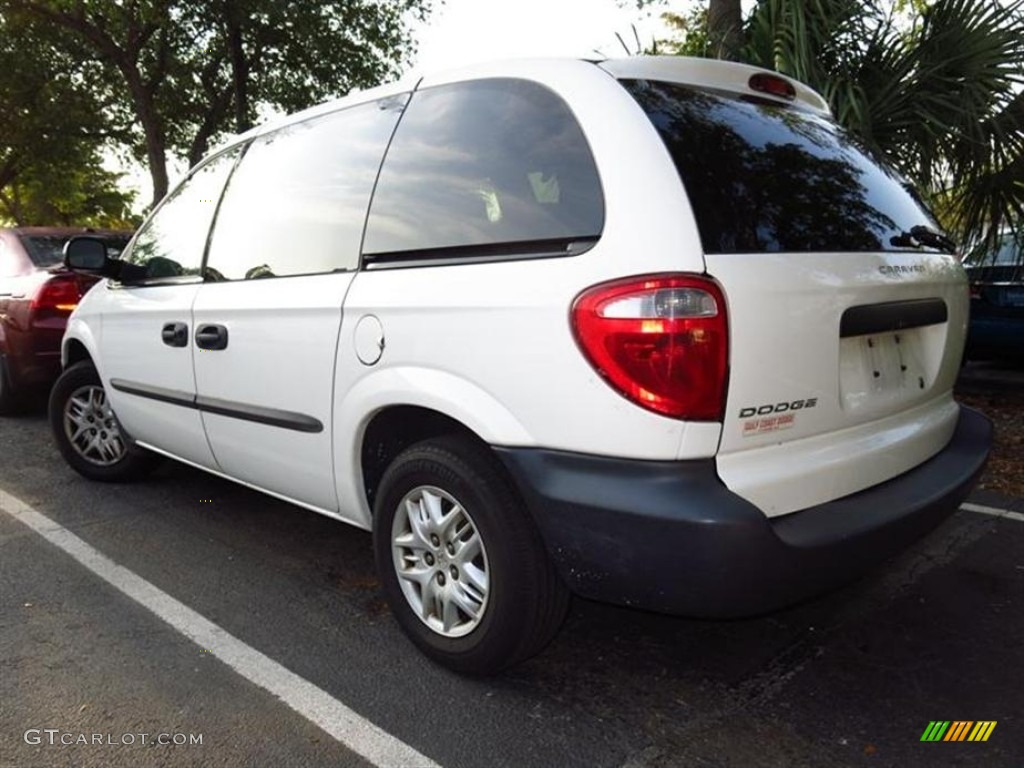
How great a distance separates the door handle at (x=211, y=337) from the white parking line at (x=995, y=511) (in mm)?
3613

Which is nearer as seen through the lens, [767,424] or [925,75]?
[767,424]

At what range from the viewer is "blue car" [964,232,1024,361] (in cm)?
685

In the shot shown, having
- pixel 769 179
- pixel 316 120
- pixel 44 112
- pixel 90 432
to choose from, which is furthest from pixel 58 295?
pixel 44 112

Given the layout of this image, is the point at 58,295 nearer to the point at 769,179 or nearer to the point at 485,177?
the point at 485,177

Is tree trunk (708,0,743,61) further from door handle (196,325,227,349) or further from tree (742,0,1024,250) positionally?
door handle (196,325,227,349)

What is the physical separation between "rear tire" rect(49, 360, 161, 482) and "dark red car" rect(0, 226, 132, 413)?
1.43 metres

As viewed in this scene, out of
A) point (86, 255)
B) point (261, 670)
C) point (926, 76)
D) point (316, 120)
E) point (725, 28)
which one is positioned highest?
point (725, 28)

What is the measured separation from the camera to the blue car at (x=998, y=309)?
270 inches

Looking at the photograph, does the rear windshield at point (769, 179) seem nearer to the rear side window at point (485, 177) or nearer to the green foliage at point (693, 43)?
the rear side window at point (485, 177)

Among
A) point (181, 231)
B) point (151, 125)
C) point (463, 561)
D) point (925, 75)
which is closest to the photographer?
point (463, 561)

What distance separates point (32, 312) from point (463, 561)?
4755mm

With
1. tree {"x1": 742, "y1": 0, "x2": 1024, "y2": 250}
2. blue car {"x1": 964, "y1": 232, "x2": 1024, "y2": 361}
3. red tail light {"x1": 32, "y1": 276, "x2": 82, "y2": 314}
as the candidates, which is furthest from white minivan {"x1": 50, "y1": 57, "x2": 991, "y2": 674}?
blue car {"x1": 964, "y1": 232, "x2": 1024, "y2": 361}

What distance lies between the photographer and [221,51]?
15258 millimetres

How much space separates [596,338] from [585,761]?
1.11 meters
